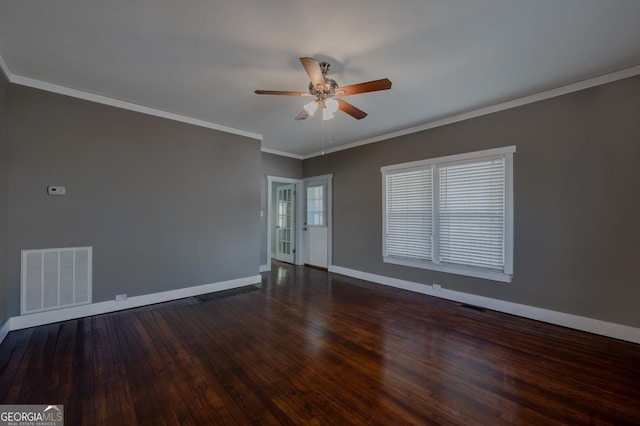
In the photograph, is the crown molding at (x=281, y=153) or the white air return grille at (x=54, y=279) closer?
the white air return grille at (x=54, y=279)

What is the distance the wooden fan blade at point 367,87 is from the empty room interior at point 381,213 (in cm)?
3

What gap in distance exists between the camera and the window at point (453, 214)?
357 cm

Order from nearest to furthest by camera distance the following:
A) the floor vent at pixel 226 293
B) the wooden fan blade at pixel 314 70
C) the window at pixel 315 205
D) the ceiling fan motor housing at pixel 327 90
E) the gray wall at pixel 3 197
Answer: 1. the wooden fan blade at pixel 314 70
2. the ceiling fan motor housing at pixel 327 90
3. the gray wall at pixel 3 197
4. the floor vent at pixel 226 293
5. the window at pixel 315 205

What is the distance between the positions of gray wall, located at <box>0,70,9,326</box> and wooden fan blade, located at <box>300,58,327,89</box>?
124 inches

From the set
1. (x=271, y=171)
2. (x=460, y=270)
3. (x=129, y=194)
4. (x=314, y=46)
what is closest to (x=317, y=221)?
(x=271, y=171)

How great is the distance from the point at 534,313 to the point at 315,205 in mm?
4384

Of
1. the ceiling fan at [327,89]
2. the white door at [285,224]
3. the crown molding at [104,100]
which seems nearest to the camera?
the ceiling fan at [327,89]

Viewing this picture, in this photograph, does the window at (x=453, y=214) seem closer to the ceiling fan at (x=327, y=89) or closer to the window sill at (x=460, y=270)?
the window sill at (x=460, y=270)

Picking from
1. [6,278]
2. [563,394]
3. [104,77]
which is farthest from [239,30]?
[563,394]

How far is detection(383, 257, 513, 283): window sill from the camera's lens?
11.7 feet

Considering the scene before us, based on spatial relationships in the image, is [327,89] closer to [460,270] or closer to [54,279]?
[460,270]

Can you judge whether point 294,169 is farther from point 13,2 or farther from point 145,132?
point 13,2

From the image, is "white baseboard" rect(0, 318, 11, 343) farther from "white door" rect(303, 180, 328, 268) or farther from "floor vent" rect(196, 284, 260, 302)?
"white door" rect(303, 180, 328, 268)

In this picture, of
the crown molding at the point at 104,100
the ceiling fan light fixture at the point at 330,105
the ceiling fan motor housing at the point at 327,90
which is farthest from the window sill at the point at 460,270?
the crown molding at the point at 104,100
